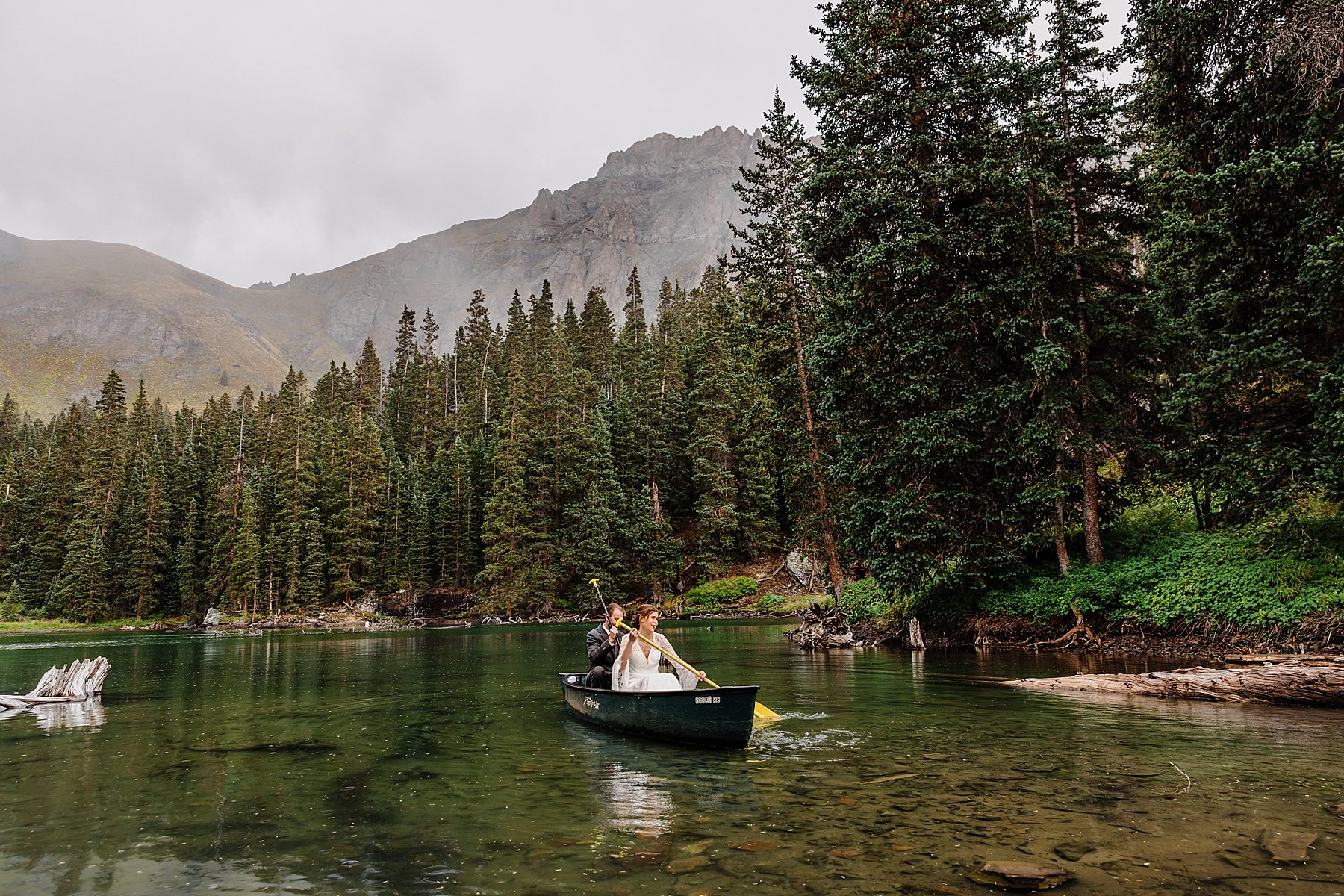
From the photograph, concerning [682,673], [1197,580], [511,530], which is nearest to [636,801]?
[682,673]

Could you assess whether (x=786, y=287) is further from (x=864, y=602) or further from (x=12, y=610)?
(x=12, y=610)

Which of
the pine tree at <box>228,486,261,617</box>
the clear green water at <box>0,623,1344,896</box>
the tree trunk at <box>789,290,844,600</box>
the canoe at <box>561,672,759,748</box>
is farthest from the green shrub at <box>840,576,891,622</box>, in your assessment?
the pine tree at <box>228,486,261,617</box>

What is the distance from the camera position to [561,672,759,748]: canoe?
406 inches

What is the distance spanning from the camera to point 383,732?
43.4ft

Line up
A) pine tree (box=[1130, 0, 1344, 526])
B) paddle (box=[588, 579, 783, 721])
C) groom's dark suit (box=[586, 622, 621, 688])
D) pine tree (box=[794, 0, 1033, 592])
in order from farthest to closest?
1. pine tree (box=[794, 0, 1033, 592])
2. pine tree (box=[1130, 0, 1344, 526])
3. groom's dark suit (box=[586, 622, 621, 688])
4. paddle (box=[588, 579, 783, 721])

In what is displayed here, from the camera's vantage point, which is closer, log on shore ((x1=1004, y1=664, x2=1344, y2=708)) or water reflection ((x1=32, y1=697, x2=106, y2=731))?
log on shore ((x1=1004, y1=664, x2=1344, y2=708))

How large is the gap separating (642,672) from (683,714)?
2.13 metres

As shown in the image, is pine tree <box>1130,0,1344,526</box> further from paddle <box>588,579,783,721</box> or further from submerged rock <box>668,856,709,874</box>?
submerged rock <box>668,856,709,874</box>

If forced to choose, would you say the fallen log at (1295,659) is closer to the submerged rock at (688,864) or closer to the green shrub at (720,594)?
the submerged rock at (688,864)

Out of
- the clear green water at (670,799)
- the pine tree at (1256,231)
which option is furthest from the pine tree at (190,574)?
the pine tree at (1256,231)

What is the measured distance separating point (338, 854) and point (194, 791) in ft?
12.4

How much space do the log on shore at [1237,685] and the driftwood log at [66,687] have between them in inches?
883

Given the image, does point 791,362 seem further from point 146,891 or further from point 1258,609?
point 146,891

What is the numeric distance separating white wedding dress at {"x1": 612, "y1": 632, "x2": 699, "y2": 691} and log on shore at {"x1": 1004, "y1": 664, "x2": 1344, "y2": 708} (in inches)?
307
